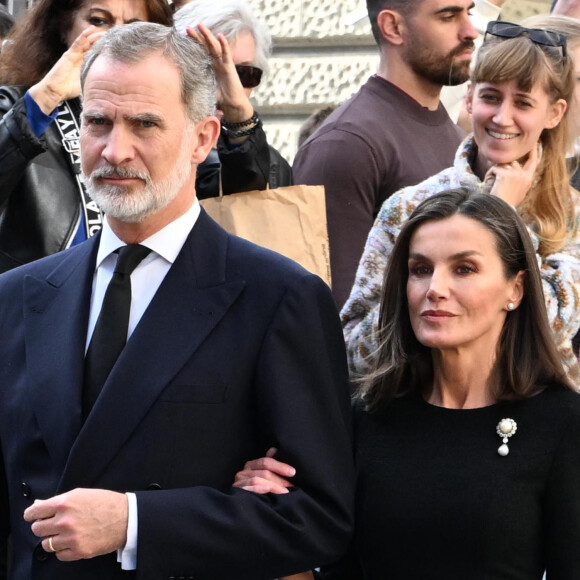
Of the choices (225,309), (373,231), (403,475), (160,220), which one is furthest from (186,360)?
(373,231)

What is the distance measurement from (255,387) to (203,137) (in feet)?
1.98

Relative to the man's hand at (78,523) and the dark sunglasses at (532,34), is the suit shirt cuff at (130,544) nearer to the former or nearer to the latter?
the man's hand at (78,523)

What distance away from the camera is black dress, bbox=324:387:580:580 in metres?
3.11

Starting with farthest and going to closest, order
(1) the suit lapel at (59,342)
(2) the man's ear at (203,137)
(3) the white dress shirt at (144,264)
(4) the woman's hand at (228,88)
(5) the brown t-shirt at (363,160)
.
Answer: (5) the brown t-shirt at (363,160)
(4) the woman's hand at (228,88)
(2) the man's ear at (203,137)
(3) the white dress shirt at (144,264)
(1) the suit lapel at (59,342)

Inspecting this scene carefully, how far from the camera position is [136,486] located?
299 centimetres

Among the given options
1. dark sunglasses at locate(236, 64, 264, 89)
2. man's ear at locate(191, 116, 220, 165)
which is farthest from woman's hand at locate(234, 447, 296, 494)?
dark sunglasses at locate(236, 64, 264, 89)

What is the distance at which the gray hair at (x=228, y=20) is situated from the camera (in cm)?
464

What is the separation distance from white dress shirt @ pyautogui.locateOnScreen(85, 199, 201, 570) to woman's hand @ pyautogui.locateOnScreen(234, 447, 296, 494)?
0.38m

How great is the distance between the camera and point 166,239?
321 centimetres

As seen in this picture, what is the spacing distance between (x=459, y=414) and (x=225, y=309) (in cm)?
59

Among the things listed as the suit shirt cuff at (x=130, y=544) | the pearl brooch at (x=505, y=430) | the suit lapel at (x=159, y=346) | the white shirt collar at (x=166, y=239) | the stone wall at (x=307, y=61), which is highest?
the stone wall at (x=307, y=61)

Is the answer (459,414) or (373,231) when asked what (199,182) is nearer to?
(373,231)

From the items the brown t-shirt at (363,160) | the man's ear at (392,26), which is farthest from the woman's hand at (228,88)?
the man's ear at (392,26)

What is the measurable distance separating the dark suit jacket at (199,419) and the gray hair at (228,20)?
1.54m
